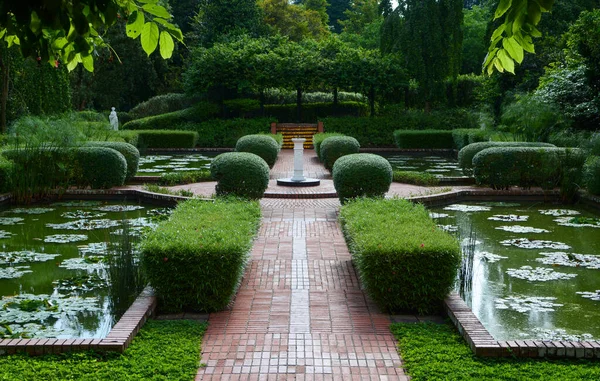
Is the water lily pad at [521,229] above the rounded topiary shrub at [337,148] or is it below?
below

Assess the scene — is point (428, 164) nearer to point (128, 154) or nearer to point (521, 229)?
point (128, 154)

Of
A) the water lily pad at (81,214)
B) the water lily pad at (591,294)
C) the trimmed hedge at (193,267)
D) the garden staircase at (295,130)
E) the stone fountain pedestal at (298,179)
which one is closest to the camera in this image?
the trimmed hedge at (193,267)

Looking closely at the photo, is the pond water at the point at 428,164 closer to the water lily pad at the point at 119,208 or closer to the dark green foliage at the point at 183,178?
the dark green foliage at the point at 183,178

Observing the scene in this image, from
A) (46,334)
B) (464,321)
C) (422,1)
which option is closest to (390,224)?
(464,321)

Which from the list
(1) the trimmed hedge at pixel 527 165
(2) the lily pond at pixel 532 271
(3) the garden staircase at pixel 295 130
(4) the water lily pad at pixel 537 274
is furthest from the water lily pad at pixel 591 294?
(3) the garden staircase at pixel 295 130

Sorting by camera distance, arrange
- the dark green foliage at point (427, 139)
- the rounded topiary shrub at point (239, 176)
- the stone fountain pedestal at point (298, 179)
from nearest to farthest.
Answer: the rounded topiary shrub at point (239, 176), the stone fountain pedestal at point (298, 179), the dark green foliage at point (427, 139)

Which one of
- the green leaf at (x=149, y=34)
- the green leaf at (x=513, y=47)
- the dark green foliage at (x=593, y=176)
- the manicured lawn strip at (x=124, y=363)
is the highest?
the green leaf at (x=149, y=34)

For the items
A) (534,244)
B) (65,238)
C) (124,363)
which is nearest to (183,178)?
(65,238)

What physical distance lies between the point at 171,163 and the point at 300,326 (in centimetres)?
1709

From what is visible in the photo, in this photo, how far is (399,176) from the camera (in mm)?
16641

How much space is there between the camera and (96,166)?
561 inches

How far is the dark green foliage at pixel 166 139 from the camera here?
27.3 m

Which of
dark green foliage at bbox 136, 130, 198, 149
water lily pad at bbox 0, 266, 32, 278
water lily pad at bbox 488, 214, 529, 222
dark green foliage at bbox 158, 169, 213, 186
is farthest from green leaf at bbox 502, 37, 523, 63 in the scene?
dark green foliage at bbox 136, 130, 198, 149

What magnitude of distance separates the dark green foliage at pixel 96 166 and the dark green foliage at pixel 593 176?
9343 mm
